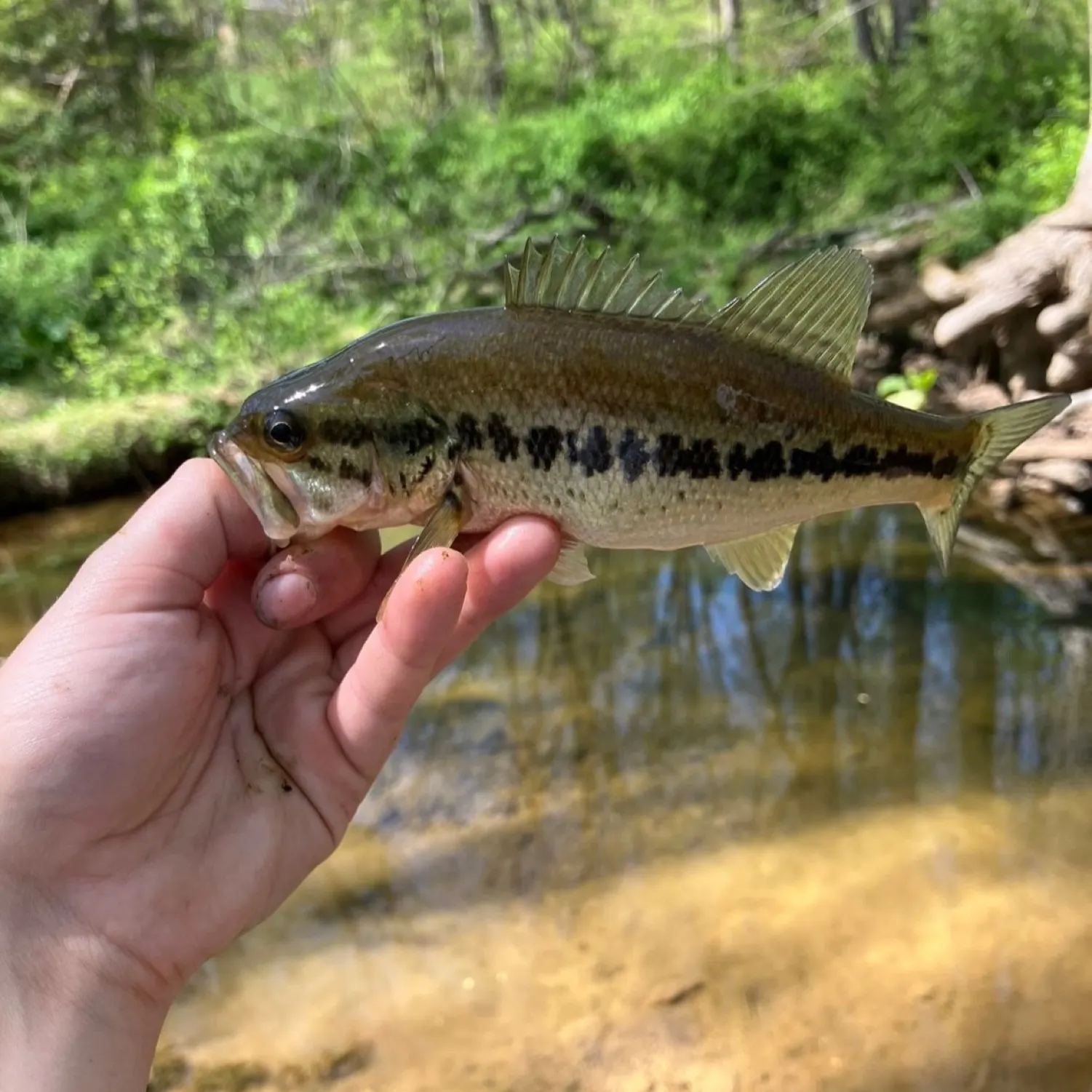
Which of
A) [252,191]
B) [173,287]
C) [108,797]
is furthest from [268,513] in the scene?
[252,191]

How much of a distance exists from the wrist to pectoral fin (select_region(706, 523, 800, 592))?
1.62 meters

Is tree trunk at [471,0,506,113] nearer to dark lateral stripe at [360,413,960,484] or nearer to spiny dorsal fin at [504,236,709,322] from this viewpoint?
spiny dorsal fin at [504,236,709,322]

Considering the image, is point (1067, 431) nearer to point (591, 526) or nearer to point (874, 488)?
point (874, 488)

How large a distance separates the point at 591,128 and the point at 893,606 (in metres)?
9.03

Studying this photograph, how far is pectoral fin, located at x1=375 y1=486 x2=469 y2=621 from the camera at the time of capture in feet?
6.21

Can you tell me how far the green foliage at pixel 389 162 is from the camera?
9.90 m

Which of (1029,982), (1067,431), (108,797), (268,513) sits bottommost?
(1029,982)

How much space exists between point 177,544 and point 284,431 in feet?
1.17

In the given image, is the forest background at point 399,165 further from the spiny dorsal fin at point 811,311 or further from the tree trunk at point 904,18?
the spiny dorsal fin at point 811,311

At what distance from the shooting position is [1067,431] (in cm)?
650

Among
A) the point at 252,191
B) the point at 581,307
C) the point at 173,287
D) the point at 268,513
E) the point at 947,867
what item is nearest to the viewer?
the point at 268,513

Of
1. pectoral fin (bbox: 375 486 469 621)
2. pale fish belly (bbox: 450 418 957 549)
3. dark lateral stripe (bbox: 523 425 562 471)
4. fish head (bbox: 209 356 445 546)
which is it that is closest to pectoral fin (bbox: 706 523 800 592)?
pale fish belly (bbox: 450 418 957 549)

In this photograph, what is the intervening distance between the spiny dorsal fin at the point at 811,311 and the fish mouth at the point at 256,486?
3.38 ft

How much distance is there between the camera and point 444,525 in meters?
1.93
